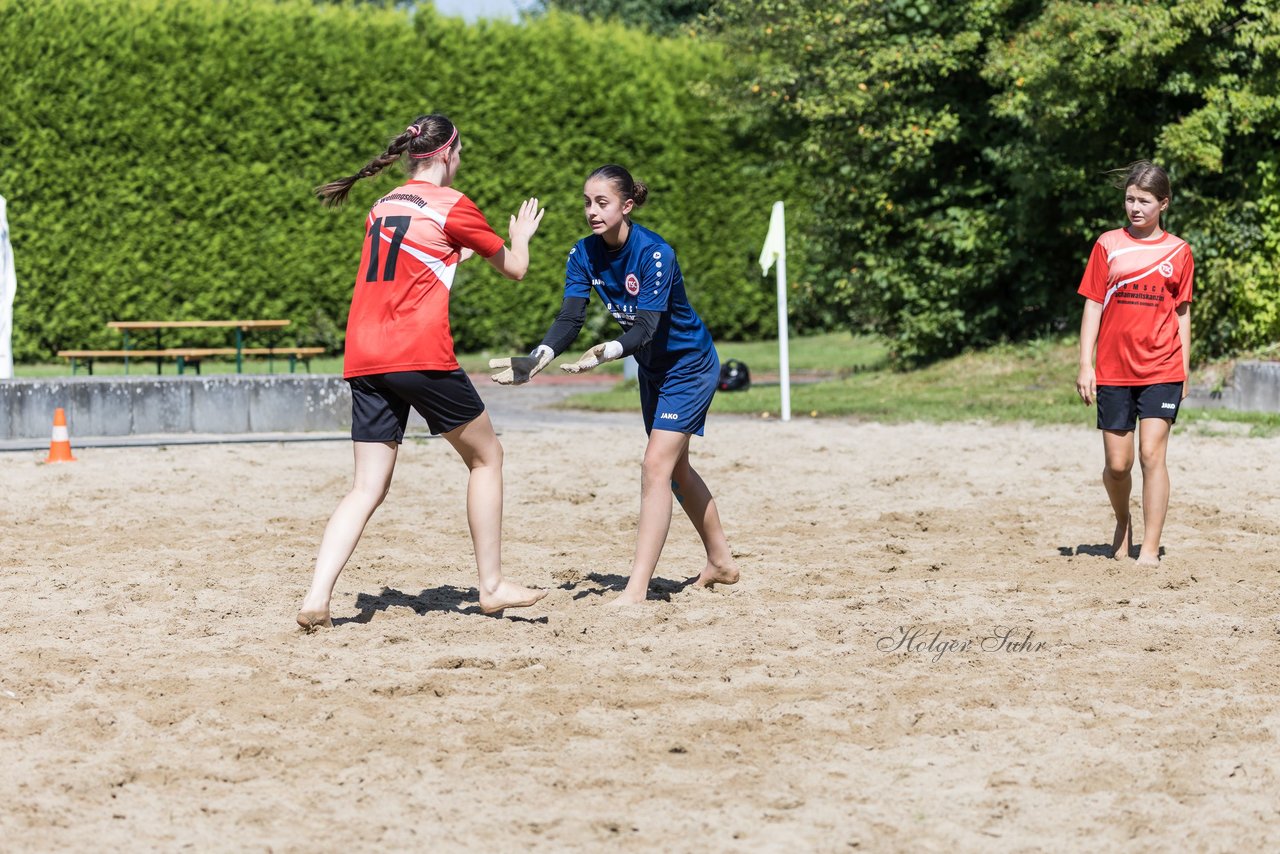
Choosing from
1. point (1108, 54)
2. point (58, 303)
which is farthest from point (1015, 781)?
point (58, 303)

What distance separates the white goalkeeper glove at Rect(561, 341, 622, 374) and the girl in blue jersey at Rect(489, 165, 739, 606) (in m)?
0.04

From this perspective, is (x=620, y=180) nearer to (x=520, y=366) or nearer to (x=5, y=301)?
(x=520, y=366)

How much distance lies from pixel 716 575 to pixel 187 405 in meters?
7.52

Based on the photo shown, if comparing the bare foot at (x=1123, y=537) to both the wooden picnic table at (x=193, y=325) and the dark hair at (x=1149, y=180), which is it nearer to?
the dark hair at (x=1149, y=180)

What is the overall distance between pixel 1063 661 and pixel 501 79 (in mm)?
17598

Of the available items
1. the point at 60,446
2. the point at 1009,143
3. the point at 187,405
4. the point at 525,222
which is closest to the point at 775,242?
the point at 1009,143

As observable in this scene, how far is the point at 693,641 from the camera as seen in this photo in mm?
5633

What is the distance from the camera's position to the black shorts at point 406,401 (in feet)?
18.4

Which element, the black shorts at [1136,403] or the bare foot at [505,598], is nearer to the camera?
the bare foot at [505,598]

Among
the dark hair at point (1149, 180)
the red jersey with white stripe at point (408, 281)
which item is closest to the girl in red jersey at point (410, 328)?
the red jersey with white stripe at point (408, 281)

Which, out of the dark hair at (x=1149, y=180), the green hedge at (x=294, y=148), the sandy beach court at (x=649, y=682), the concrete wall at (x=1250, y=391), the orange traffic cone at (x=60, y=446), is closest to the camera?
the sandy beach court at (x=649, y=682)

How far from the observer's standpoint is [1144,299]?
7016 mm

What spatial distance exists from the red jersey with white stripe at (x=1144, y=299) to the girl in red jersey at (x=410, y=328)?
9.23 ft

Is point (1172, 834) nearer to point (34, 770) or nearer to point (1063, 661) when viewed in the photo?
point (1063, 661)
